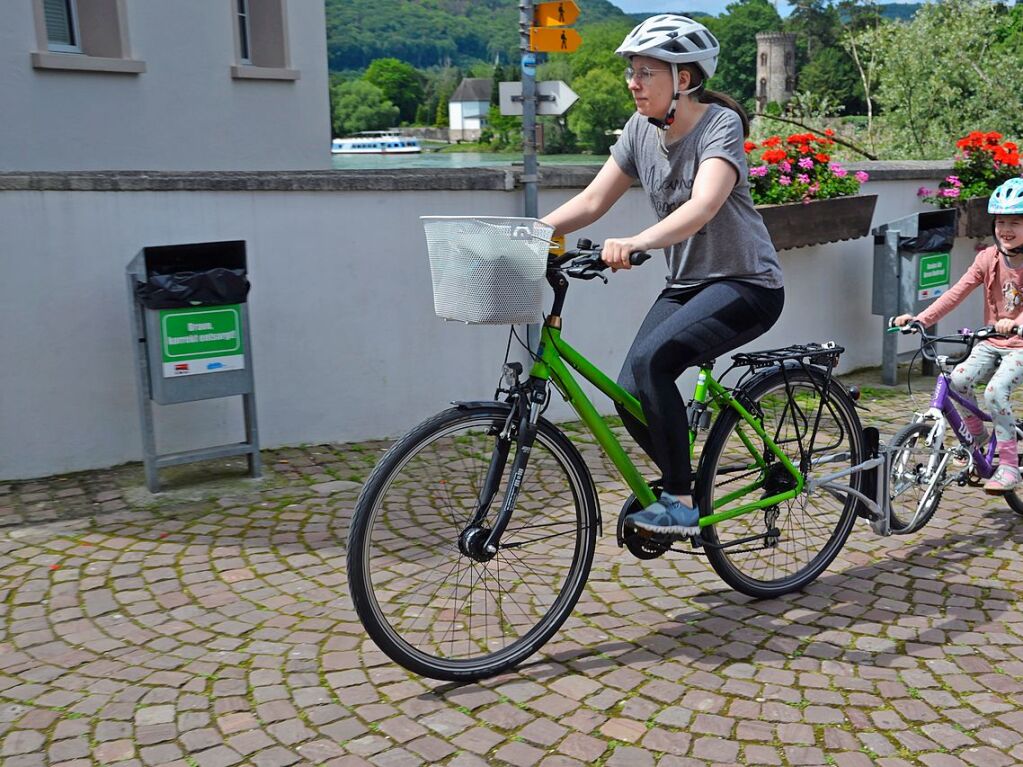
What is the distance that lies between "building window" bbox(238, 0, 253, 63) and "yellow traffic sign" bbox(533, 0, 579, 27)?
20.3 feet

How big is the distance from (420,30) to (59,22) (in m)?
106

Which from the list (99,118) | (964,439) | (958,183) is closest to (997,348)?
(964,439)

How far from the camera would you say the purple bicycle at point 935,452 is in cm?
489

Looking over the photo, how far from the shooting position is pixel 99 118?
10.6 meters

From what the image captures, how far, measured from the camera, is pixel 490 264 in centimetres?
327

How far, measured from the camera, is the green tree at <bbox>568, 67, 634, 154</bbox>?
87.8m

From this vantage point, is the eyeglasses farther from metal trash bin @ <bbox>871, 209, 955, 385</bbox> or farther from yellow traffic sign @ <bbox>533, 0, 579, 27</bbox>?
metal trash bin @ <bbox>871, 209, 955, 385</bbox>

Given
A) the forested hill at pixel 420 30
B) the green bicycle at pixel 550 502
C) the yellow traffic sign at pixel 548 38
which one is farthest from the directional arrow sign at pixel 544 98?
the forested hill at pixel 420 30

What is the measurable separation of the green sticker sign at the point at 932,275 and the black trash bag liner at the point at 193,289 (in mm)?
5104

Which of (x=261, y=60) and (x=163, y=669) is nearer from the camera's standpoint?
(x=163, y=669)

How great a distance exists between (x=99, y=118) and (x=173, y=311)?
5.90 metres

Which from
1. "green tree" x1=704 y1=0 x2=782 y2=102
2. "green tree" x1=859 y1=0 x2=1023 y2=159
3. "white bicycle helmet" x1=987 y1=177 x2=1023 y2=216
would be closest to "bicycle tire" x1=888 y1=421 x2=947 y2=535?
"white bicycle helmet" x1=987 y1=177 x2=1023 y2=216

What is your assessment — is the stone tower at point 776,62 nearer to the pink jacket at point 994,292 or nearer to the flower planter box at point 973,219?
the flower planter box at point 973,219

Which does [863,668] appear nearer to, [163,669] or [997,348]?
[997,348]
